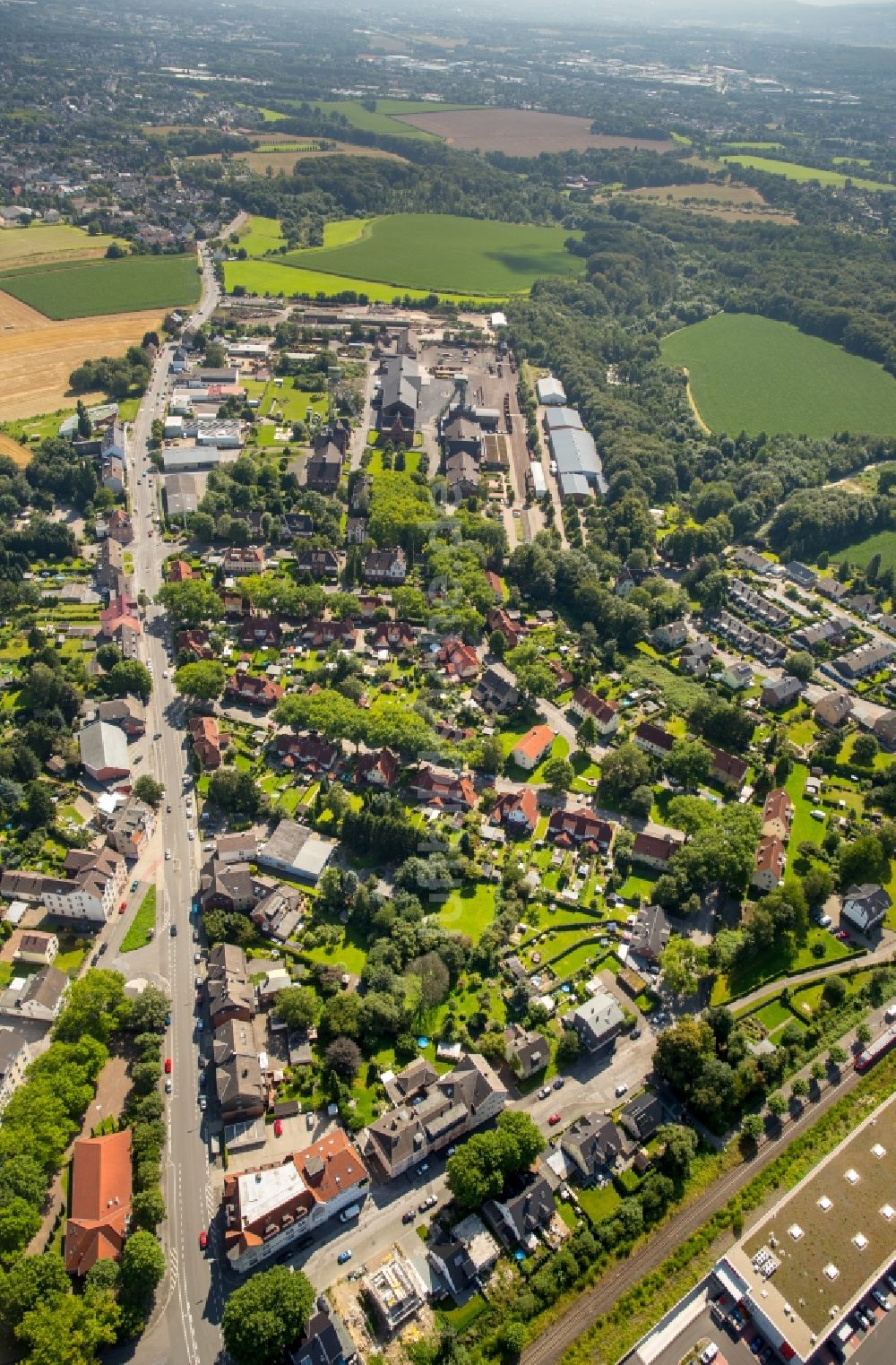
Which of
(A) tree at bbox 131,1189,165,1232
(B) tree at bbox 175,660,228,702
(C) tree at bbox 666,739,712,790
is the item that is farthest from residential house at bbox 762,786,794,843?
(A) tree at bbox 131,1189,165,1232

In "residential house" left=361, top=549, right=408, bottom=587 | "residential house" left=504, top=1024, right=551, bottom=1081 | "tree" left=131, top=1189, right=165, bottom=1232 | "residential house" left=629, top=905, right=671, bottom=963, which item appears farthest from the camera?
"residential house" left=361, top=549, right=408, bottom=587

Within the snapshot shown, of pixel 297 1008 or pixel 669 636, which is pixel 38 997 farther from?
pixel 669 636

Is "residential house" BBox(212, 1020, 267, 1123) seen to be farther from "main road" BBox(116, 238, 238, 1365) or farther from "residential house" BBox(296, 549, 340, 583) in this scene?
"residential house" BBox(296, 549, 340, 583)

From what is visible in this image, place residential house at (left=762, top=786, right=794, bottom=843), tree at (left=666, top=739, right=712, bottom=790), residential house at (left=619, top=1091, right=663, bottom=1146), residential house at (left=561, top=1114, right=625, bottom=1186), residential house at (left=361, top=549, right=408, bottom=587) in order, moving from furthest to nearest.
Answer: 1. residential house at (left=361, top=549, right=408, bottom=587)
2. tree at (left=666, top=739, right=712, bottom=790)
3. residential house at (left=762, top=786, right=794, bottom=843)
4. residential house at (left=619, top=1091, right=663, bottom=1146)
5. residential house at (left=561, top=1114, right=625, bottom=1186)

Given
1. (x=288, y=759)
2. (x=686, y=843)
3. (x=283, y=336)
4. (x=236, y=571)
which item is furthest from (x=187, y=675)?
(x=283, y=336)

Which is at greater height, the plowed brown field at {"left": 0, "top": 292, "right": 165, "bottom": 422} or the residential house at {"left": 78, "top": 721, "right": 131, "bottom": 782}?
the plowed brown field at {"left": 0, "top": 292, "right": 165, "bottom": 422}
